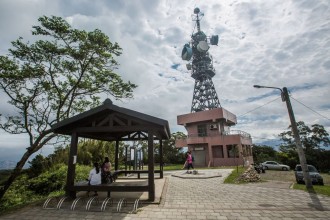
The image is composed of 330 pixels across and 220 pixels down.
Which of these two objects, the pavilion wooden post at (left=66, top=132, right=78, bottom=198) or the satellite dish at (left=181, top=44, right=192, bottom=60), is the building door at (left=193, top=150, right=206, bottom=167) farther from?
A: the pavilion wooden post at (left=66, top=132, right=78, bottom=198)

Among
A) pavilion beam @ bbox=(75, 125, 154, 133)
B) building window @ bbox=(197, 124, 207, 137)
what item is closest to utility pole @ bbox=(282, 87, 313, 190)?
pavilion beam @ bbox=(75, 125, 154, 133)

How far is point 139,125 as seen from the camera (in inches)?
326

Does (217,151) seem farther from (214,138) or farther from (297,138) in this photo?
(297,138)

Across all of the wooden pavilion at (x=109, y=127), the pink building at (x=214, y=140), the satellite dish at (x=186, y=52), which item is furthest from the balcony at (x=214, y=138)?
the wooden pavilion at (x=109, y=127)

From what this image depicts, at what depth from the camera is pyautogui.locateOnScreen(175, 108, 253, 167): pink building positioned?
29.2 meters

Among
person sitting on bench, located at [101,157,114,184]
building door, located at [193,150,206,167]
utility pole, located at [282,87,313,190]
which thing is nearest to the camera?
person sitting on bench, located at [101,157,114,184]

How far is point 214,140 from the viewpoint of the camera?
3059 cm

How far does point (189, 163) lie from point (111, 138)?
23.7 ft

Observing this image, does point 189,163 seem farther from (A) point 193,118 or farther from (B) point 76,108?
(A) point 193,118

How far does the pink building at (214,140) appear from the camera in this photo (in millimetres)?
29209

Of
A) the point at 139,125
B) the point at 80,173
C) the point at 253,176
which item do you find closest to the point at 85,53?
the point at 139,125

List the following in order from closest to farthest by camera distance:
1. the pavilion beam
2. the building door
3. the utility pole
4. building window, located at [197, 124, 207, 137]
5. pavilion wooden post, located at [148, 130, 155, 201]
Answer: pavilion wooden post, located at [148, 130, 155, 201]
the pavilion beam
the utility pole
the building door
building window, located at [197, 124, 207, 137]

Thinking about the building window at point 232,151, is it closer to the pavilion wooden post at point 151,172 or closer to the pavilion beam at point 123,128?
the pavilion wooden post at point 151,172

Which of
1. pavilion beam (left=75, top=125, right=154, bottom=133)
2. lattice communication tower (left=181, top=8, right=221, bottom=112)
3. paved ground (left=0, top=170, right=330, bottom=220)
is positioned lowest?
paved ground (left=0, top=170, right=330, bottom=220)
